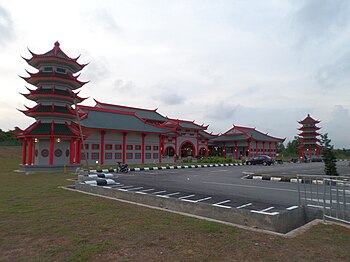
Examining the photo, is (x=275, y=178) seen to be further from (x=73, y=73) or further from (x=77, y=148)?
(x=73, y=73)

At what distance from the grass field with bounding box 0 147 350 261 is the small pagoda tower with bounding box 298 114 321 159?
54.8m

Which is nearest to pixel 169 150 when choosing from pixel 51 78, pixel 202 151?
pixel 202 151

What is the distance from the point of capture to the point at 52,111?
21.5m

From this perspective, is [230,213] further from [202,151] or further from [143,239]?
[202,151]

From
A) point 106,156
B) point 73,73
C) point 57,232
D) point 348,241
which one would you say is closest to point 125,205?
point 57,232

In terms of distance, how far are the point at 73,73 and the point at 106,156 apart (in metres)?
9.52

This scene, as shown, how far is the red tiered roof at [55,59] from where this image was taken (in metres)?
21.8

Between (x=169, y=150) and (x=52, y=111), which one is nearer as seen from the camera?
(x=52, y=111)

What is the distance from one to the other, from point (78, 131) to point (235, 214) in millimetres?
19856

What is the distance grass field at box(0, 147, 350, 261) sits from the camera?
3953 mm

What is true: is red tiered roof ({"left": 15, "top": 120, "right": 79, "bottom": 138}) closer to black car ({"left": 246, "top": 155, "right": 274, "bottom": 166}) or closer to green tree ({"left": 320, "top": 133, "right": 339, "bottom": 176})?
green tree ({"left": 320, "top": 133, "right": 339, "bottom": 176})

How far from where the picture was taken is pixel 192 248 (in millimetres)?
Result: 4234

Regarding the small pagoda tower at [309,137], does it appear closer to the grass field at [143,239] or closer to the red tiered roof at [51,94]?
the red tiered roof at [51,94]

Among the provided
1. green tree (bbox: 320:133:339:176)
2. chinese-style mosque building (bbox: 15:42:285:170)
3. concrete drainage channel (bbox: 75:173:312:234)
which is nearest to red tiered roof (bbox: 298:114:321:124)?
chinese-style mosque building (bbox: 15:42:285:170)
